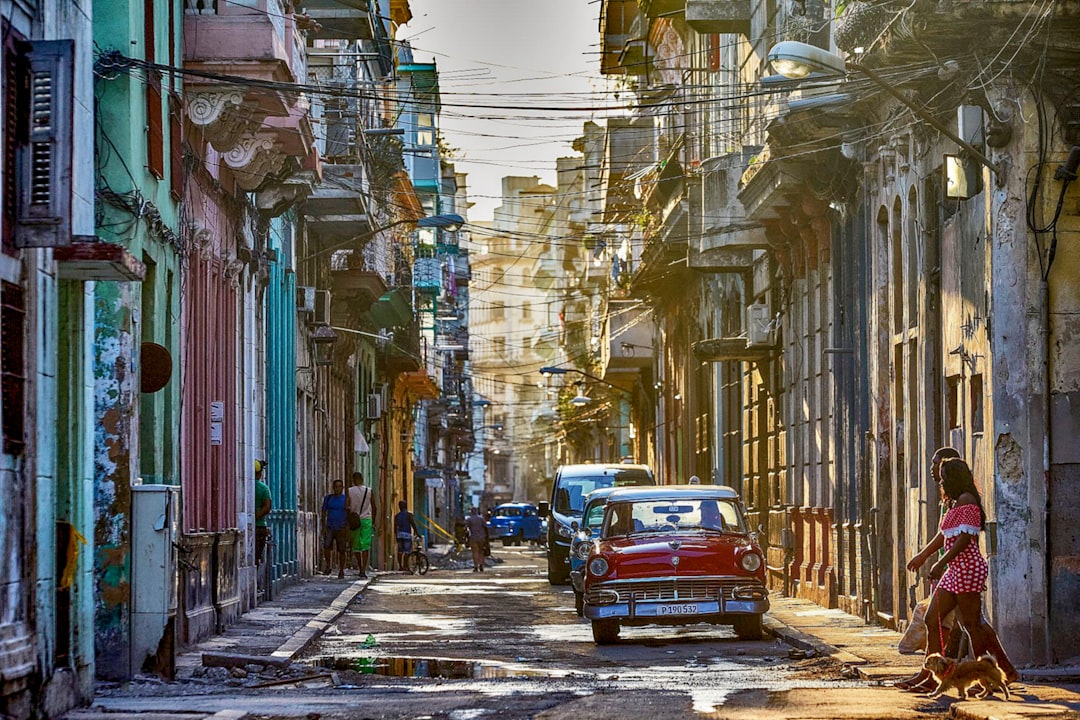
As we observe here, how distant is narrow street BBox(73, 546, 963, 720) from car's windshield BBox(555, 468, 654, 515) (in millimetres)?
11061

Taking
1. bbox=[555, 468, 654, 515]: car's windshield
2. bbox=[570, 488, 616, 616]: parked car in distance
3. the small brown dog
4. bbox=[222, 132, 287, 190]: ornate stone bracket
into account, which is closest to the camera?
the small brown dog

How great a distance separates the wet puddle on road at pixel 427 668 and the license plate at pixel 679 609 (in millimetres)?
2743

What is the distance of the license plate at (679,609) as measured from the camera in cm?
2033

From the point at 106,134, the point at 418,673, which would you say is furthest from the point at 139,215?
the point at 418,673

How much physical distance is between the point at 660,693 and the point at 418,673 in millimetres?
3003

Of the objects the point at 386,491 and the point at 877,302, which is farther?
the point at 386,491

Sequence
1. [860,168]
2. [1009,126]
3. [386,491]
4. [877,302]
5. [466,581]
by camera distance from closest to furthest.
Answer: [1009,126] → [877,302] → [860,168] → [466,581] → [386,491]

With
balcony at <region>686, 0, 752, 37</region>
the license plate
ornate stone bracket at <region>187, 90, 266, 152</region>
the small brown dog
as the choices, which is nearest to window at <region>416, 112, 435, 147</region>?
balcony at <region>686, 0, 752, 37</region>

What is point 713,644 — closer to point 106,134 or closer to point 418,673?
point 418,673

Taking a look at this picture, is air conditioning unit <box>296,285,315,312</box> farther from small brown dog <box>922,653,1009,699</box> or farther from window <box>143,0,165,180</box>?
small brown dog <box>922,653,1009,699</box>

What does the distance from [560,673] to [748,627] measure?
181 inches

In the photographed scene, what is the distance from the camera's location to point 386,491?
185 ft

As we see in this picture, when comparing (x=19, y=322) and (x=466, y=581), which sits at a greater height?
(x=19, y=322)

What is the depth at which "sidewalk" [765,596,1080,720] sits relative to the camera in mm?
12656
